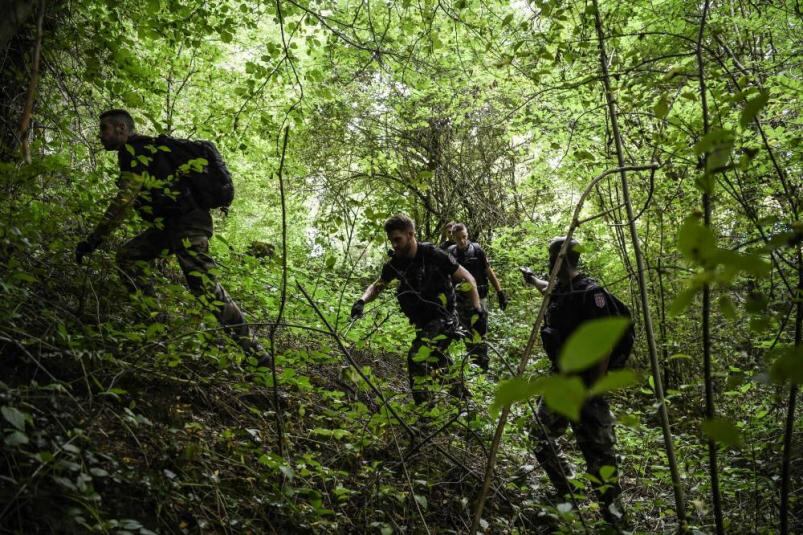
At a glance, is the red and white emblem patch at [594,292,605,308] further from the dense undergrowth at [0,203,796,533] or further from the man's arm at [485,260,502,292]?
the man's arm at [485,260,502,292]

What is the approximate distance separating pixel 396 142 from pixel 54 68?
9.12m

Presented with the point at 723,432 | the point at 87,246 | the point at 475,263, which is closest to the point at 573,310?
the point at 723,432

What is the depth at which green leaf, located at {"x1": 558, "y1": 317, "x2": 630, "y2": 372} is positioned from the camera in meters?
0.54

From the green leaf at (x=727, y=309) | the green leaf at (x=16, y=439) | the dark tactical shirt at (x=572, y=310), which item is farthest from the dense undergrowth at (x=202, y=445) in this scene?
the dark tactical shirt at (x=572, y=310)

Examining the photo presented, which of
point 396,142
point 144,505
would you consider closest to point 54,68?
point 144,505

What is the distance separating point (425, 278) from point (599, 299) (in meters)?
1.79

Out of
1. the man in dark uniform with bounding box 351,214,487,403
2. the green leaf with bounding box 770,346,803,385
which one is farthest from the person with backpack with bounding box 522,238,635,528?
the green leaf with bounding box 770,346,803,385

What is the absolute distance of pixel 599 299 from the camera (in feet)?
11.1

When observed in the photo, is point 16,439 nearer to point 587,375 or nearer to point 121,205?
point 121,205

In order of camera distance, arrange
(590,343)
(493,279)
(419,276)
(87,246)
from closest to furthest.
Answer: (590,343) < (87,246) < (419,276) < (493,279)

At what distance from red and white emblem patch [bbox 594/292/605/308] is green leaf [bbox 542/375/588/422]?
2.95 metres

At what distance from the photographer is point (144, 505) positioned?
2.15 m

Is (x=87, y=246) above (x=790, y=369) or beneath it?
above

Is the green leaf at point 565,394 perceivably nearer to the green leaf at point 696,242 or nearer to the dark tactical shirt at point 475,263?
the green leaf at point 696,242
